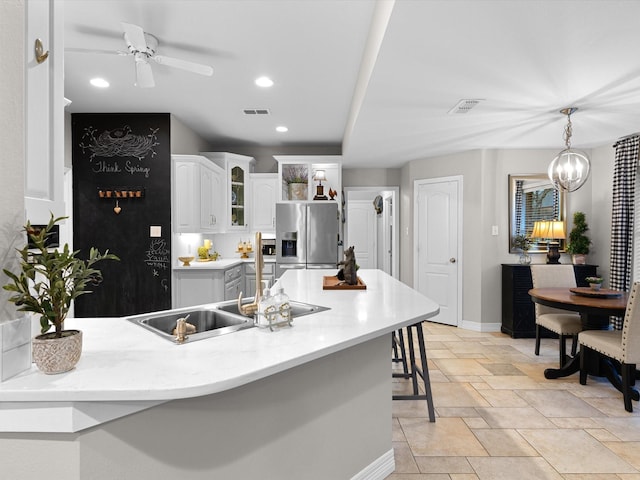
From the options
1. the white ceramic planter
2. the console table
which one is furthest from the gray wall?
the white ceramic planter

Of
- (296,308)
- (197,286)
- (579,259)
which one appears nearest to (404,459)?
(296,308)

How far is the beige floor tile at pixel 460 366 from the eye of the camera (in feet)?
11.6

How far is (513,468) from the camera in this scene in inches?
82.6

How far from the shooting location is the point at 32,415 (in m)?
0.98

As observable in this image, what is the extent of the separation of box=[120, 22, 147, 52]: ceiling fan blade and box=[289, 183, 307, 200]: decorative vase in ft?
10.7

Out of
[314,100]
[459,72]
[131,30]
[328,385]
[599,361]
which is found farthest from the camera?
[314,100]

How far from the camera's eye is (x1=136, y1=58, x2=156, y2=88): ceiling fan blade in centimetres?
257

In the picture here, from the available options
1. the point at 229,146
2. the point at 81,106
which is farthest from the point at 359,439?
the point at 229,146

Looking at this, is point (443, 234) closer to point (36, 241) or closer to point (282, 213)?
point (282, 213)

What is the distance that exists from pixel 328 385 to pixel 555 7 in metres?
2.04

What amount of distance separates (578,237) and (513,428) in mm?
3231

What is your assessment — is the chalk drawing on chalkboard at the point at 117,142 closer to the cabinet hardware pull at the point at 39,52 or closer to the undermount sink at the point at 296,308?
the undermount sink at the point at 296,308

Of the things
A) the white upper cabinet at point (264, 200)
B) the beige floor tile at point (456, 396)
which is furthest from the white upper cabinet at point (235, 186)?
the beige floor tile at point (456, 396)

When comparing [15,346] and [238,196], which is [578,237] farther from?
[15,346]
